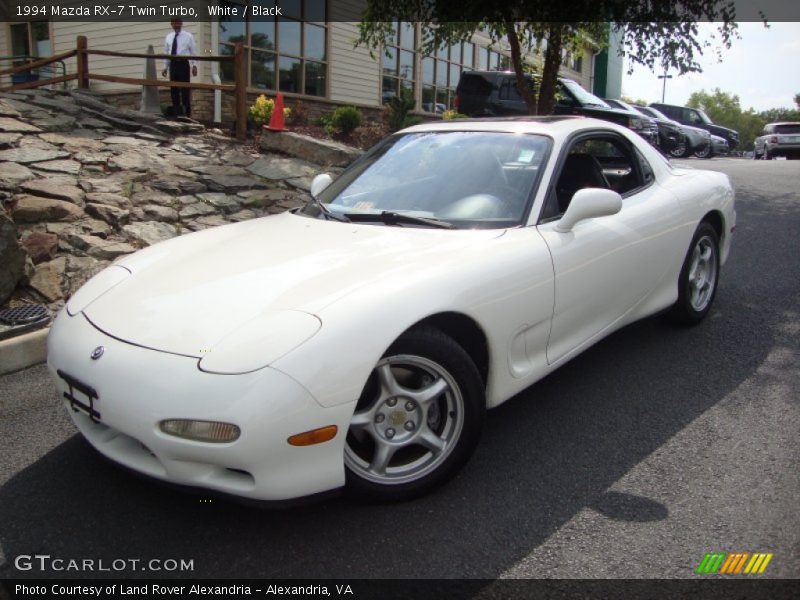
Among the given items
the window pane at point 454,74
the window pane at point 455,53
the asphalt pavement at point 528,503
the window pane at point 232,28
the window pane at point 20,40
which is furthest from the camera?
the window pane at point 454,74

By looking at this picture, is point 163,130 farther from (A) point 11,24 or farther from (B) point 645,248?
(A) point 11,24

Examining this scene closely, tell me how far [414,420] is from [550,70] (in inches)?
400

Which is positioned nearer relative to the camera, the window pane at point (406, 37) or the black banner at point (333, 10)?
the black banner at point (333, 10)

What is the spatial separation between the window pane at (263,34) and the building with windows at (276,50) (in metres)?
0.02

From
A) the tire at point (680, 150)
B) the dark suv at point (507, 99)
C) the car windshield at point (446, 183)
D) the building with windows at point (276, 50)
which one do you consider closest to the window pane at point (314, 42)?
the building with windows at point (276, 50)

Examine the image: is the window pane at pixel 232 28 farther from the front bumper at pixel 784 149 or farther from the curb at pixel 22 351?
the front bumper at pixel 784 149

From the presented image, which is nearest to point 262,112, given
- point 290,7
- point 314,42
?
point 290,7

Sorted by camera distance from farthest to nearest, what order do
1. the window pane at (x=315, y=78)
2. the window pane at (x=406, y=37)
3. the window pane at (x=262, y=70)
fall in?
the window pane at (x=406, y=37) < the window pane at (x=315, y=78) < the window pane at (x=262, y=70)

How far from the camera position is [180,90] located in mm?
11547

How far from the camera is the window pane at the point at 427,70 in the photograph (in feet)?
64.3

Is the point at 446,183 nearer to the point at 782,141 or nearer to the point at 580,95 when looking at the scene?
the point at 580,95

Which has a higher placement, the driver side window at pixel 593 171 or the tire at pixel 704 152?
the driver side window at pixel 593 171

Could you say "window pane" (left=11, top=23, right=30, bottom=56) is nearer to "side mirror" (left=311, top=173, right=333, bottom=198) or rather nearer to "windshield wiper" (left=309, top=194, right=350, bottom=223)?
"side mirror" (left=311, top=173, right=333, bottom=198)

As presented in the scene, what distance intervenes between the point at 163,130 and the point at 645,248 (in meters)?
8.25
